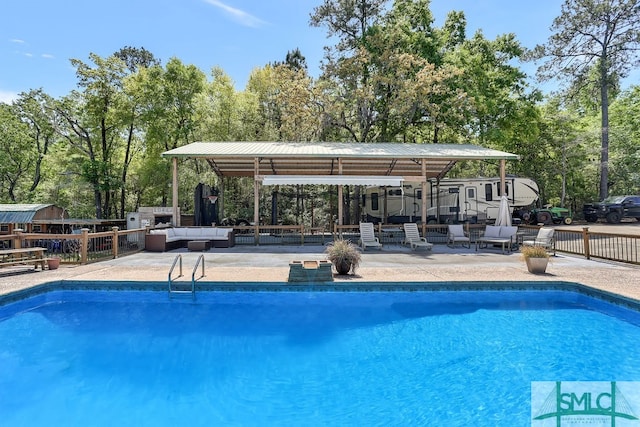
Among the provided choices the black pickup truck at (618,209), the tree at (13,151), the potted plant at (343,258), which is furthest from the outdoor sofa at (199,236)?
the black pickup truck at (618,209)

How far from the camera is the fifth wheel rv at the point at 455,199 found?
17.2 metres

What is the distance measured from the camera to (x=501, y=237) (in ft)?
40.4

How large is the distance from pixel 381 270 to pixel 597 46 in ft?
84.6

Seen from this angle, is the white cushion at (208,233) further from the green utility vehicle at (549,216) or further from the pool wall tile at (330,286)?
the green utility vehicle at (549,216)

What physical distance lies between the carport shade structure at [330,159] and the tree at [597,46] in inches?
477

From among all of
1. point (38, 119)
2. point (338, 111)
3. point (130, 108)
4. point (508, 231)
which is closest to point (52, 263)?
point (508, 231)

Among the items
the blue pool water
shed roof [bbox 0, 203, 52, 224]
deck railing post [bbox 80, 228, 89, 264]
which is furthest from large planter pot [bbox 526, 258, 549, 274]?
shed roof [bbox 0, 203, 52, 224]

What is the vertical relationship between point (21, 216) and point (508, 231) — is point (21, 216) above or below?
above

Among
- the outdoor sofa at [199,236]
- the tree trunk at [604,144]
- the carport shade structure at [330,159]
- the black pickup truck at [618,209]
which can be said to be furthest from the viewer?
the tree trunk at [604,144]

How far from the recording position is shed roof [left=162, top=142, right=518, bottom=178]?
1388 centimetres

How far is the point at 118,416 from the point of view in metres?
3.54

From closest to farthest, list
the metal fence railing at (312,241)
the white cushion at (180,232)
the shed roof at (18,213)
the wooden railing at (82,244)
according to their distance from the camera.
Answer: the wooden railing at (82,244)
the metal fence railing at (312,241)
the white cushion at (180,232)
the shed roof at (18,213)

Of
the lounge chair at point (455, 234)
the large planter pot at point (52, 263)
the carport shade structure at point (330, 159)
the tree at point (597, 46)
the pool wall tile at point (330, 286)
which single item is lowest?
the pool wall tile at point (330, 286)

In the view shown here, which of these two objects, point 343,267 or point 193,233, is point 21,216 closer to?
point 193,233
